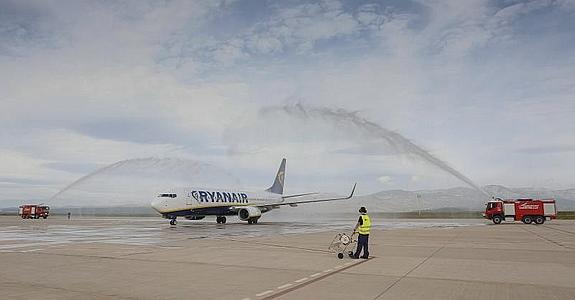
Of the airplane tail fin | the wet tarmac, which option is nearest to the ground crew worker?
the wet tarmac

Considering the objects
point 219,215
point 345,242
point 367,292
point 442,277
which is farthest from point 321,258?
point 219,215

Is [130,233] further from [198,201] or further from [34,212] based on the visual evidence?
[34,212]

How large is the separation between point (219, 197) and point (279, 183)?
20.5 metres

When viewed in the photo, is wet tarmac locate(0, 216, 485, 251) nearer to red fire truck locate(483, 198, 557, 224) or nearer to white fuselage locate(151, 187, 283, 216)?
white fuselage locate(151, 187, 283, 216)

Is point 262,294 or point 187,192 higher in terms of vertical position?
point 187,192

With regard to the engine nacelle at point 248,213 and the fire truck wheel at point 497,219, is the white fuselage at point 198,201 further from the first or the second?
the fire truck wheel at point 497,219

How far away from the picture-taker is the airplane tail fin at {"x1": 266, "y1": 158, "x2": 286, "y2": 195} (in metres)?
68.1

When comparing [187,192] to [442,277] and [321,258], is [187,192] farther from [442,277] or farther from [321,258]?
[442,277]

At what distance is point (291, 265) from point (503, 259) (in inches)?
301

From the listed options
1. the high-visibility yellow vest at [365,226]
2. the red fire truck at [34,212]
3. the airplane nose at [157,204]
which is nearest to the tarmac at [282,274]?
the high-visibility yellow vest at [365,226]

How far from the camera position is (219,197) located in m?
49.7

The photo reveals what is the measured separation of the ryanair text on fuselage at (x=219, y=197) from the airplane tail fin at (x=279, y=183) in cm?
1285

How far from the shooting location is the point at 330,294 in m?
9.42

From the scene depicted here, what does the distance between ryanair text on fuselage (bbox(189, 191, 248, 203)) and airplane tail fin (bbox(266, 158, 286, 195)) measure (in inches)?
506
